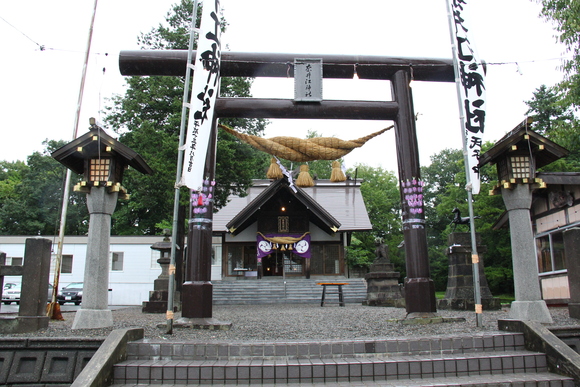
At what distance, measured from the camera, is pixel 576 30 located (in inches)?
448

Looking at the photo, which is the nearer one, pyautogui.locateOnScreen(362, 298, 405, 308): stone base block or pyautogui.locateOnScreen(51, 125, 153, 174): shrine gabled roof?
pyautogui.locateOnScreen(51, 125, 153, 174): shrine gabled roof

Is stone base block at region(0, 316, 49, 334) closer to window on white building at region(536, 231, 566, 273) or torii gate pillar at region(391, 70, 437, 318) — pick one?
torii gate pillar at region(391, 70, 437, 318)

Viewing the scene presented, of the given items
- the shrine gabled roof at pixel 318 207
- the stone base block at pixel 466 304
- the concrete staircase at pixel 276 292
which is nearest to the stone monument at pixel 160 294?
the concrete staircase at pixel 276 292

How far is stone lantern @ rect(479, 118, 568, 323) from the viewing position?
6980 millimetres

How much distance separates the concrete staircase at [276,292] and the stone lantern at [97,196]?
1317cm

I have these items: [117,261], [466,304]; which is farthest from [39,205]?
[466,304]

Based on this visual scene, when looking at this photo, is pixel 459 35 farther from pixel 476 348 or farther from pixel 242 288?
pixel 242 288

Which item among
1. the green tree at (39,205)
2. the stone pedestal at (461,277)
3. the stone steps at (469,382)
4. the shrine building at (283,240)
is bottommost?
the stone steps at (469,382)

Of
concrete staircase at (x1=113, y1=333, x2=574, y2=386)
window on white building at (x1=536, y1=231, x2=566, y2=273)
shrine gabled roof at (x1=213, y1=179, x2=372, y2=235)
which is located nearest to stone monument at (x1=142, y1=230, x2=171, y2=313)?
concrete staircase at (x1=113, y1=333, x2=574, y2=386)

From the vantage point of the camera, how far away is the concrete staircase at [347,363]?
4.95 meters

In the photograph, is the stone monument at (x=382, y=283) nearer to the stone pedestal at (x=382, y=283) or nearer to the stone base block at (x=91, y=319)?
the stone pedestal at (x=382, y=283)

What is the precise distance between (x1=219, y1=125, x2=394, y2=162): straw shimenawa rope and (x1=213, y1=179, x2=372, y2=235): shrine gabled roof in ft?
49.1

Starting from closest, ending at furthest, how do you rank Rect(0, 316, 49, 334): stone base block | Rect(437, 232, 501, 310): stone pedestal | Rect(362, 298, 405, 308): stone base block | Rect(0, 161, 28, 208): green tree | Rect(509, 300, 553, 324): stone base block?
Rect(0, 316, 49, 334): stone base block, Rect(509, 300, 553, 324): stone base block, Rect(437, 232, 501, 310): stone pedestal, Rect(362, 298, 405, 308): stone base block, Rect(0, 161, 28, 208): green tree

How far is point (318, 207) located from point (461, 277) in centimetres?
1260
